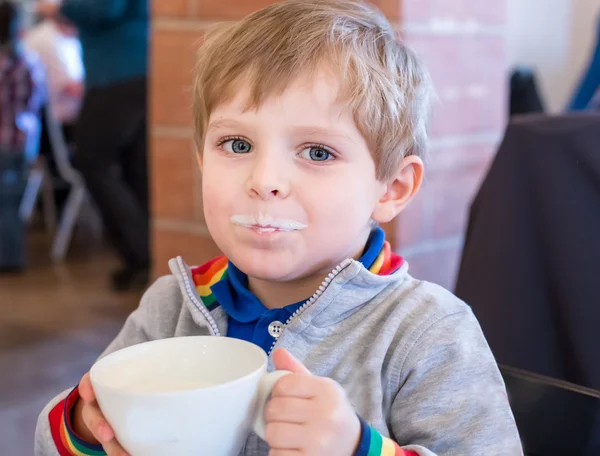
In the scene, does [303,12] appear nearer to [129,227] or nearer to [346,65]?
[346,65]

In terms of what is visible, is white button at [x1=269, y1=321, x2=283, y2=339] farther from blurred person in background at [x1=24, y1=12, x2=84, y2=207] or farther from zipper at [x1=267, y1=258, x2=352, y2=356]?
blurred person in background at [x1=24, y1=12, x2=84, y2=207]

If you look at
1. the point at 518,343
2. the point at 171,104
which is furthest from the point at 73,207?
the point at 518,343

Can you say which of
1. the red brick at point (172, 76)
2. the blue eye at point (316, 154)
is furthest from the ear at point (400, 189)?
the red brick at point (172, 76)

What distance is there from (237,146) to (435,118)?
41.9 inches

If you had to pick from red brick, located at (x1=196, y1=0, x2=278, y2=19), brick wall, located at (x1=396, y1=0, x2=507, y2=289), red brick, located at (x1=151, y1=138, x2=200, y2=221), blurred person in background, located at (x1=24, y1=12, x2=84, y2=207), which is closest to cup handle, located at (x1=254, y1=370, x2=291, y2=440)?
brick wall, located at (x1=396, y1=0, x2=507, y2=289)

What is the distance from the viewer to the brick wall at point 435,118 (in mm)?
1789

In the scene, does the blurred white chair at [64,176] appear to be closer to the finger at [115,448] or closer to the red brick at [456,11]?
the red brick at [456,11]

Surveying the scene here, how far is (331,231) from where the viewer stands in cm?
81

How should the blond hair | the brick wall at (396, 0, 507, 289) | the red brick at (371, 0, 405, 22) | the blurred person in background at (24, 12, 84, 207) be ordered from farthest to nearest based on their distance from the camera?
the blurred person in background at (24, 12, 84, 207), the brick wall at (396, 0, 507, 289), the red brick at (371, 0, 405, 22), the blond hair

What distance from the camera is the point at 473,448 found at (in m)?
0.73

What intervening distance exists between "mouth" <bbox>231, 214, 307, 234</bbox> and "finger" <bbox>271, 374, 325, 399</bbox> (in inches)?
7.1

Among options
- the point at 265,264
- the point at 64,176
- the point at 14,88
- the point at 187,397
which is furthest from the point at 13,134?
the point at 187,397

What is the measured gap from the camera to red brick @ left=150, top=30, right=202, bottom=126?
6.54ft

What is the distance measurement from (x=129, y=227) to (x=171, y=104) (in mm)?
1399
